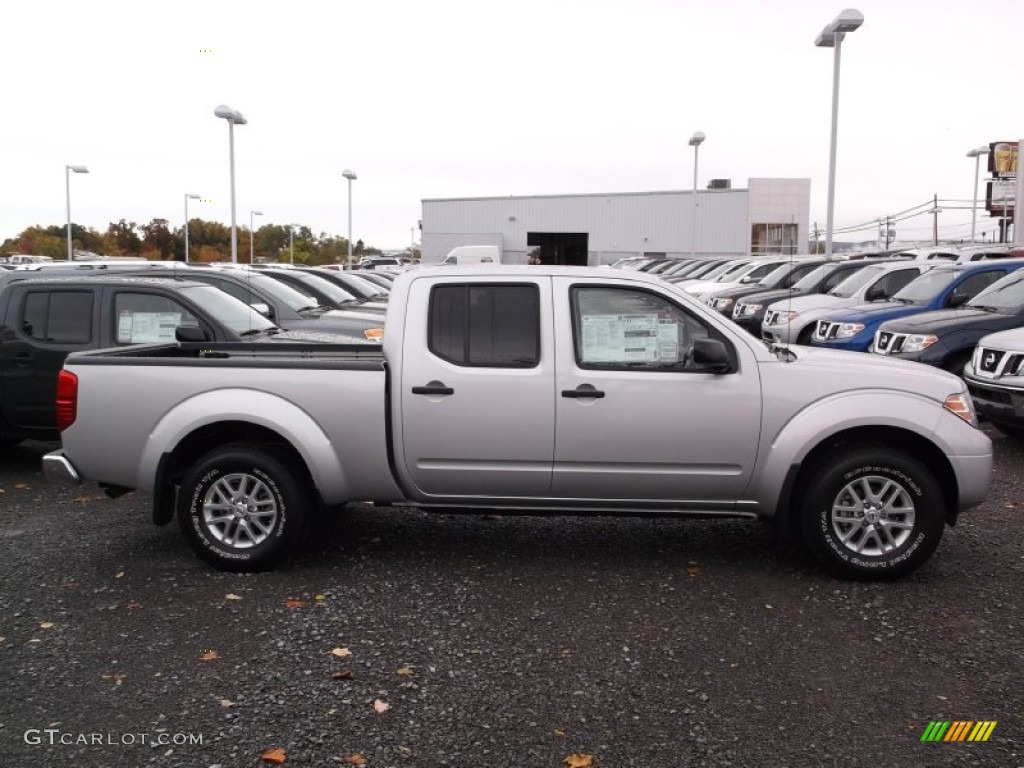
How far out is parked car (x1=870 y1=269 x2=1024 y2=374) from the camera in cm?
1089

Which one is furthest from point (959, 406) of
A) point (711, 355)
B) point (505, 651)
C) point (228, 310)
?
point (228, 310)

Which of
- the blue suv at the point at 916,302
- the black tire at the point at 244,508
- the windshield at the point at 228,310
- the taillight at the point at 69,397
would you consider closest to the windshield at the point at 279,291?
the windshield at the point at 228,310

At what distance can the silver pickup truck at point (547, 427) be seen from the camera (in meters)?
5.73

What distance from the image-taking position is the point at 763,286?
21.2 meters

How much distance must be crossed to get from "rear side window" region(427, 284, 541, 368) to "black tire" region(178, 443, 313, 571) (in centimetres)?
122

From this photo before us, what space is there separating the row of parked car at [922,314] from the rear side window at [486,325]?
265 centimetres

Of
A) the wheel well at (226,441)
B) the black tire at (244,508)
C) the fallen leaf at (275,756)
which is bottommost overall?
the fallen leaf at (275,756)

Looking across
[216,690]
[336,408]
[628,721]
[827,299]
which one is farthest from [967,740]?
[827,299]

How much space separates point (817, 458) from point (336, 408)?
113 inches

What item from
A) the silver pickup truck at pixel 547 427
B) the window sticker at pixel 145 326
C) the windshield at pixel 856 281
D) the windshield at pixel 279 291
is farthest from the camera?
the windshield at pixel 856 281

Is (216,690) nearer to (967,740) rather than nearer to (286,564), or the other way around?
(286,564)

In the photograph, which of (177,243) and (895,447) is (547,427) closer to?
(895,447)

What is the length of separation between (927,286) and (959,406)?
342 inches

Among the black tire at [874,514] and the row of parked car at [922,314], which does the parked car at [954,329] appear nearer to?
the row of parked car at [922,314]
